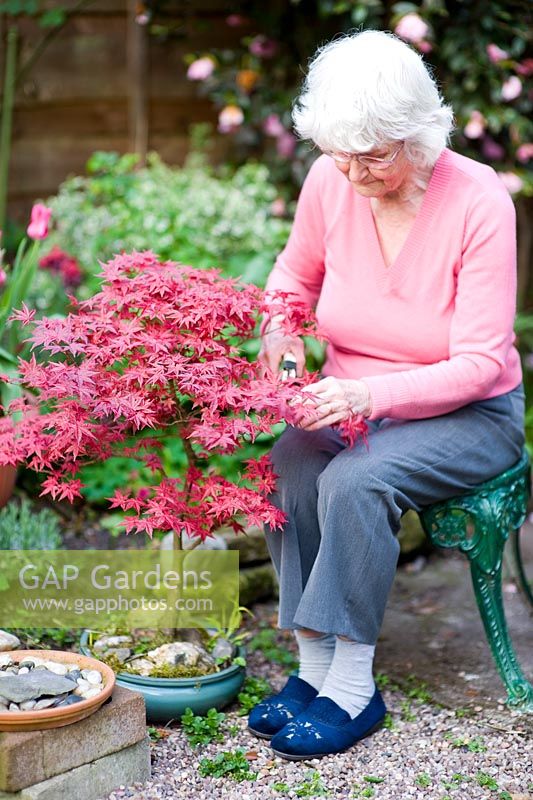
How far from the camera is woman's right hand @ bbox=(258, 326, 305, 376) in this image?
226cm

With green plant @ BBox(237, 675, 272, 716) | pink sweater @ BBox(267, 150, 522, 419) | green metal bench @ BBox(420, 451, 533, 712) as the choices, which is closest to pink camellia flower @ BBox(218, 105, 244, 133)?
pink sweater @ BBox(267, 150, 522, 419)

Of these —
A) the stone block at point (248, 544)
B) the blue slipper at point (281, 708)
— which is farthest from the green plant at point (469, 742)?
the stone block at point (248, 544)

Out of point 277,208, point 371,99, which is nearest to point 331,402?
point 371,99

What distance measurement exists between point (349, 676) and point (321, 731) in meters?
0.14

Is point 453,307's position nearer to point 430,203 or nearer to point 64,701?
point 430,203

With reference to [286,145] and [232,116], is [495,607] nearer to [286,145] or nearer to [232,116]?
[286,145]

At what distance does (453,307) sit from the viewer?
2.21 m

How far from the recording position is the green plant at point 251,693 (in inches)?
90.0

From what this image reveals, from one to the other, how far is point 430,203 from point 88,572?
1.32 meters

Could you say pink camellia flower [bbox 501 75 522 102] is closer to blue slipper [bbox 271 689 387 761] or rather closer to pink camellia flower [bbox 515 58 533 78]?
pink camellia flower [bbox 515 58 533 78]

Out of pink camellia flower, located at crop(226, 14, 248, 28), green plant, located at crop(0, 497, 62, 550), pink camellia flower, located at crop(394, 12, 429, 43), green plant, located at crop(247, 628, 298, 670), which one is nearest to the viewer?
green plant, located at crop(247, 628, 298, 670)

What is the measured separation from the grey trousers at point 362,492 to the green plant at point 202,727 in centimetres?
25

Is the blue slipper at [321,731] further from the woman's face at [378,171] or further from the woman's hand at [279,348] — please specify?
the woman's face at [378,171]

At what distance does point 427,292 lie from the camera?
7.23 ft
